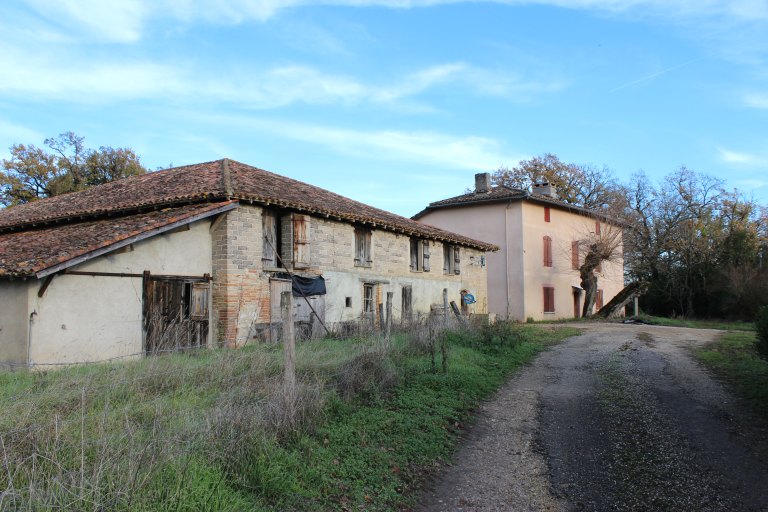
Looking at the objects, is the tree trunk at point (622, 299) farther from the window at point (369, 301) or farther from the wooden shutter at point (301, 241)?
the wooden shutter at point (301, 241)

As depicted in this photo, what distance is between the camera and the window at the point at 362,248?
764 inches

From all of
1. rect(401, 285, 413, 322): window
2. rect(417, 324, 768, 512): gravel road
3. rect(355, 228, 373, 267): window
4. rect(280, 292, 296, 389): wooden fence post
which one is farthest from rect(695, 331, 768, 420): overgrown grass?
rect(355, 228, 373, 267): window

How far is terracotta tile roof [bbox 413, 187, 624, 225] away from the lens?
2998 centimetres

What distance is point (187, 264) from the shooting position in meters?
14.3

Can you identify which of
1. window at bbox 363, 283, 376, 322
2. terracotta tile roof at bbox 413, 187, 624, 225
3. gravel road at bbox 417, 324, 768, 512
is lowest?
gravel road at bbox 417, 324, 768, 512

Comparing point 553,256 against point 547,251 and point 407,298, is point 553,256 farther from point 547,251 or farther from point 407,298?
point 407,298

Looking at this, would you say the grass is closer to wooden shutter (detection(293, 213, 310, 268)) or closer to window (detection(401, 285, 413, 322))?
wooden shutter (detection(293, 213, 310, 268))

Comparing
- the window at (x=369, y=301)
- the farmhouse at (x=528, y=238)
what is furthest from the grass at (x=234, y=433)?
the farmhouse at (x=528, y=238)

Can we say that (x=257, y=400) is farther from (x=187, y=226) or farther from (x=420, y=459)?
(x=187, y=226)

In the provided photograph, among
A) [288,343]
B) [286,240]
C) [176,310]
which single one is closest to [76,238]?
[176,310]

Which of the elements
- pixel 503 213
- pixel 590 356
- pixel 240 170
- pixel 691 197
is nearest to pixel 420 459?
pixel 590 356

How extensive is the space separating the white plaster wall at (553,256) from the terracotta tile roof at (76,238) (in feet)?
65.1

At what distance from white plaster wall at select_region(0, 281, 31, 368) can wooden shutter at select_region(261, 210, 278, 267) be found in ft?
19.9

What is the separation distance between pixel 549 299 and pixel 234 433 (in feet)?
94.2
